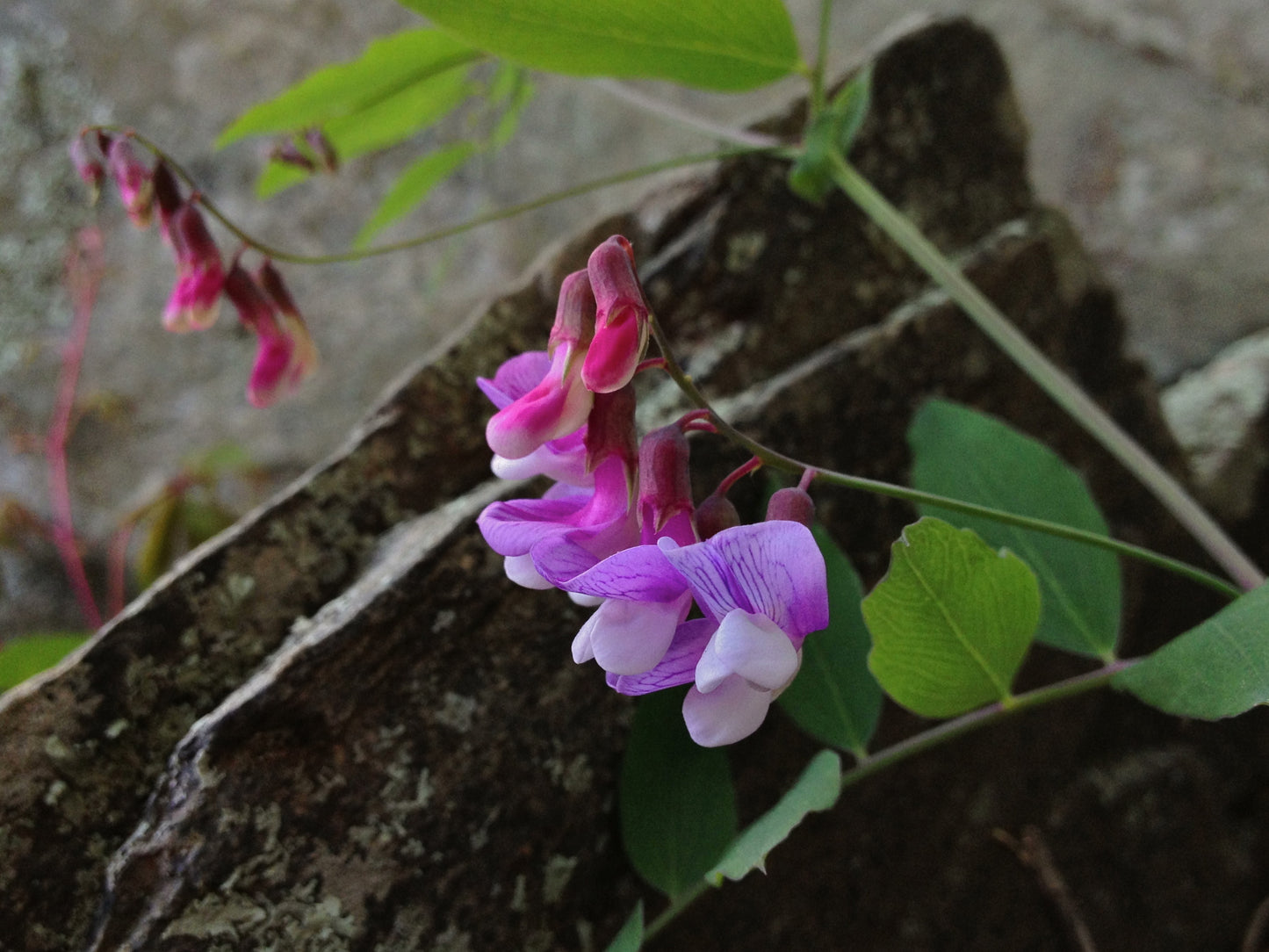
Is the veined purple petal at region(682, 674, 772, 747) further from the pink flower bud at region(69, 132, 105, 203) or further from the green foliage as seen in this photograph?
the pink flower bud at region(69, 132, 105, 203)

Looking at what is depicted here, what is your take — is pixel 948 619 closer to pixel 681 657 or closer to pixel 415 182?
pixel 681 657

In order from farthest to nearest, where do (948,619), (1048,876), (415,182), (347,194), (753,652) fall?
(347,194) < (415,182) < (1048,876) < (948,619) < (753,652)

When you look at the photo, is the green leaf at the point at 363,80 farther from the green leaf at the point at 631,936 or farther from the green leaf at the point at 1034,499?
the green leaf at the point at 631,936

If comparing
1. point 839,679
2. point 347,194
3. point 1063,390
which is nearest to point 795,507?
point 839,679

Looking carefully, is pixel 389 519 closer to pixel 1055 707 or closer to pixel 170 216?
pixel 170 216

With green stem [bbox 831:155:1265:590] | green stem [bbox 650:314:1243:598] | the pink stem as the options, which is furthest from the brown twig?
the pink stem

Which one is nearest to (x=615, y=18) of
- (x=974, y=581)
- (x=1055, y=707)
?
(x=974, y=581)
